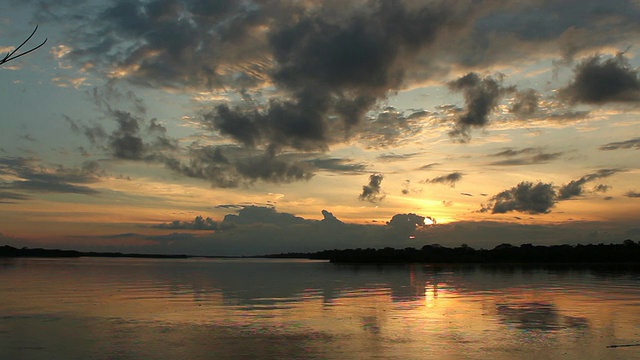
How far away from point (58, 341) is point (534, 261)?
185459 mm

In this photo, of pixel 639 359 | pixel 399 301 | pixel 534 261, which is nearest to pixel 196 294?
pixel 399 301

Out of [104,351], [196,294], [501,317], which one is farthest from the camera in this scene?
[196,294]

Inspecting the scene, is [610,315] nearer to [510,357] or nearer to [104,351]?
[510,357]

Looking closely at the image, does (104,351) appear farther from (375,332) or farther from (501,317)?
(501,317)

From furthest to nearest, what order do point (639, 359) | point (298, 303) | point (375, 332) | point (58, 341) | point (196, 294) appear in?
point (196, 294), point (298, 303), point (375, 332), point (58, 341), point (639, 359)

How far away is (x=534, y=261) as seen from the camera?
189m

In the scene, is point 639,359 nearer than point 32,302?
Yes

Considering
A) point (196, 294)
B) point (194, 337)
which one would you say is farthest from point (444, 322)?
point (196, 294)

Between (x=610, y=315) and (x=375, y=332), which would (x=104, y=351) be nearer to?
(x=375, y=332)

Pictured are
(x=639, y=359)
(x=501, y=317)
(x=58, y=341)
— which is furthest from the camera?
(x=501, y=317)

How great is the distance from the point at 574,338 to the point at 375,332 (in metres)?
9.05

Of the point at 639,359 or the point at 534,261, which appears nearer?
the point at 639,359

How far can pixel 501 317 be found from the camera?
33000 millimetres

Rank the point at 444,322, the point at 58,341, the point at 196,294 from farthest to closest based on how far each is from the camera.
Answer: the point at 196,294, the point at 444,322, the point at 58,341
